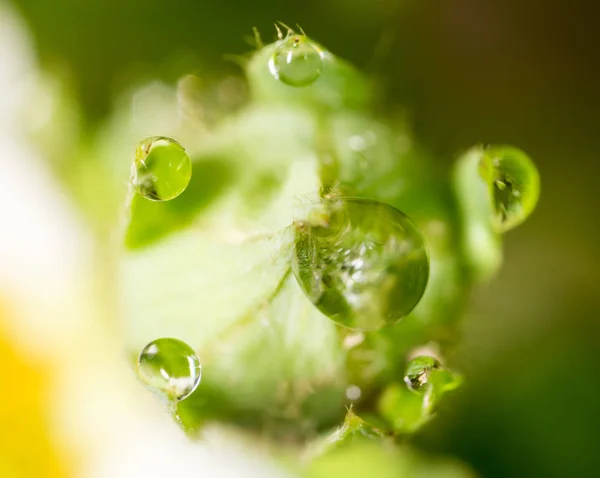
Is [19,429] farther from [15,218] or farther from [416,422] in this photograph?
[416,422]

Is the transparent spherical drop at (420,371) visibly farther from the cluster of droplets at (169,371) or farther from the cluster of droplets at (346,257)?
the cluster of droplets at (169,371)

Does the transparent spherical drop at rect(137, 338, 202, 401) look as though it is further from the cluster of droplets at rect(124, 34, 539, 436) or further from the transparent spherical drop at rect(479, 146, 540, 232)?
the transparent spherical drop at rect(479, 146, 540, 232)

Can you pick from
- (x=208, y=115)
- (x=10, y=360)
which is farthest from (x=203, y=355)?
(x=10, y=360)

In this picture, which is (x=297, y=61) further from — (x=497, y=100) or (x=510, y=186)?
(x=497, y=100)

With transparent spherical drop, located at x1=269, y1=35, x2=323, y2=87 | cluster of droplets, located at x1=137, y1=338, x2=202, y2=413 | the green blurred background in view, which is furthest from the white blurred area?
transparent spherical drop, located at x1=269, y1=35, x2=323, y2=87

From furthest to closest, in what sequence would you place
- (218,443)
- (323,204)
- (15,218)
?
(15,218)
(218,443)
(323,204)
